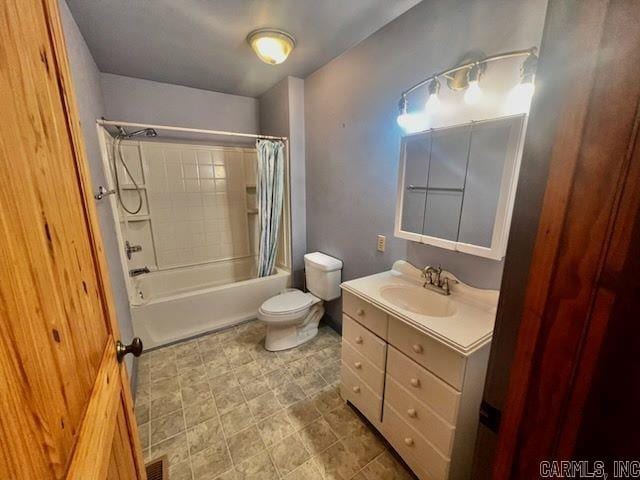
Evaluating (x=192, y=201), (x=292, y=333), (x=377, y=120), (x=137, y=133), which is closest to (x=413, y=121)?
(x=377, y=120)

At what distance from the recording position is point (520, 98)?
1111 millimetres

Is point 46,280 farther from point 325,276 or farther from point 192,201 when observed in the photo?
point 192,201

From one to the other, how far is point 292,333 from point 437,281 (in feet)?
4.51

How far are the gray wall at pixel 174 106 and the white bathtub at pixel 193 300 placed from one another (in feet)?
5.36

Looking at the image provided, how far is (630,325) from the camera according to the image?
0.39 m

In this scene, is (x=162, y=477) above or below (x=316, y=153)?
below

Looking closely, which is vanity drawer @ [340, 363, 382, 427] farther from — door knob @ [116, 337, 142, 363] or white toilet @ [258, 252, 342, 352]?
door knob @ [116, 337, 142, 363]

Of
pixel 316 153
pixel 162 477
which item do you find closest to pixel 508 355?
pixel 162 477

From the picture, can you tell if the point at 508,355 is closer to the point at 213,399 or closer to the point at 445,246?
the point at 445,246

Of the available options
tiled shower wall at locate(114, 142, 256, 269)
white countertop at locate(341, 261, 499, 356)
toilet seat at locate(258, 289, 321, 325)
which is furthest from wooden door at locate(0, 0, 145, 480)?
tiled shower wall at locate(114, 142, 256, 269)

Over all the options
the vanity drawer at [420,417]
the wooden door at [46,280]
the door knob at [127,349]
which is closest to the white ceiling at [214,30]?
the wooden door at [46,280]

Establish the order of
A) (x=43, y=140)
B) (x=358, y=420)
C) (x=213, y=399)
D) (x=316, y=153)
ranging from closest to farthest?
(x=43, y=140) < (x=358, y=420) < (x=213, y=399) < (x=316, y=153)

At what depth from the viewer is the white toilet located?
84.0 inches

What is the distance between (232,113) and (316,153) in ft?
4.25
